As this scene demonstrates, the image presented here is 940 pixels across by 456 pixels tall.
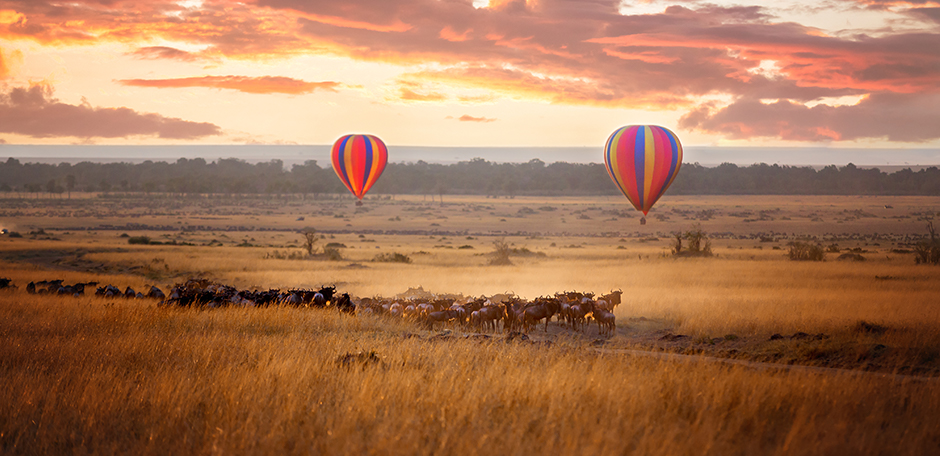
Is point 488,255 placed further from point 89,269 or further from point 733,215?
point 733,215

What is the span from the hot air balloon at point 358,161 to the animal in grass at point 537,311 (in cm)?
3326

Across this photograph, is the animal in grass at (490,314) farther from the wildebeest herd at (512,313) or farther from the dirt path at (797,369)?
the dirt path at (797,369)

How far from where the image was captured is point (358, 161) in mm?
49562

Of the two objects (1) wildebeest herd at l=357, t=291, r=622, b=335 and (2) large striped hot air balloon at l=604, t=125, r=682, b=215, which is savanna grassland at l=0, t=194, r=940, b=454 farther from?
(2) large striped hot air balloon at l=604, t=125, r=682, b=215

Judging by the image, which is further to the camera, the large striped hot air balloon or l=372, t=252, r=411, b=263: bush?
l=372, t=252, r=411, b=263: bush

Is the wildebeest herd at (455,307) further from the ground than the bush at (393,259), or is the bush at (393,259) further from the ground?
the wildebeest herd at (455,307)

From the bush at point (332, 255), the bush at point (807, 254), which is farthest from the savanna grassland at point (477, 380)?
the bush at point (332, 255)

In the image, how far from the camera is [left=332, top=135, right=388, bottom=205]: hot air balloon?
49.6 meters

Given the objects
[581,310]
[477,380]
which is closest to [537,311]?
[581,310]

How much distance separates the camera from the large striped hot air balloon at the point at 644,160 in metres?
33.7

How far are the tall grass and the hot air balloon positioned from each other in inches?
1503

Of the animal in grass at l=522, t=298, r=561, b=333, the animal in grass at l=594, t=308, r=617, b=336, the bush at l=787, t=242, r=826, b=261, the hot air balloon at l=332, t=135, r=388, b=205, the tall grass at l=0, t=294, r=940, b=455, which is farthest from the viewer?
the hot air balloon at l=332, t=135, r=388, b=205

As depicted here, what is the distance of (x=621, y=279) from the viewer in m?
33.1

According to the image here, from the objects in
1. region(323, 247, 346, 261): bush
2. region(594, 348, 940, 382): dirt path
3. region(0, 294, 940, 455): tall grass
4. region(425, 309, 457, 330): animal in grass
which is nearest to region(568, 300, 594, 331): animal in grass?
region(425, 309, 457, 330): animal in grass
